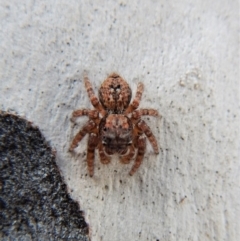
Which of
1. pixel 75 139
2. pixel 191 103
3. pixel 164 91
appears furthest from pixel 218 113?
pixel 75 139

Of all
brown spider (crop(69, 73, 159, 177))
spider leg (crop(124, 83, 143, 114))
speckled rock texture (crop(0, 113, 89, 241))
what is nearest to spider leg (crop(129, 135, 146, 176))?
brown spider (crop(69, 73, 159, 177))

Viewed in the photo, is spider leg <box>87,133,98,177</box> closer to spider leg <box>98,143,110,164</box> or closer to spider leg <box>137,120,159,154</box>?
spider leg <box>98,143,110,164</box>

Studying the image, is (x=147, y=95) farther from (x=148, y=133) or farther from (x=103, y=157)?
(x=103, y=157)

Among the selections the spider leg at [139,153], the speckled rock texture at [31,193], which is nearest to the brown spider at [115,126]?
the spider leg at [139,153]

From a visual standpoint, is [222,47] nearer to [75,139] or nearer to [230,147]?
[230,147]

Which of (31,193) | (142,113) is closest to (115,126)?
(142,113)

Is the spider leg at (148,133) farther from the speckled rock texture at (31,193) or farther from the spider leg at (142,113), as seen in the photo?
the speckled rock texture at (31,193)
